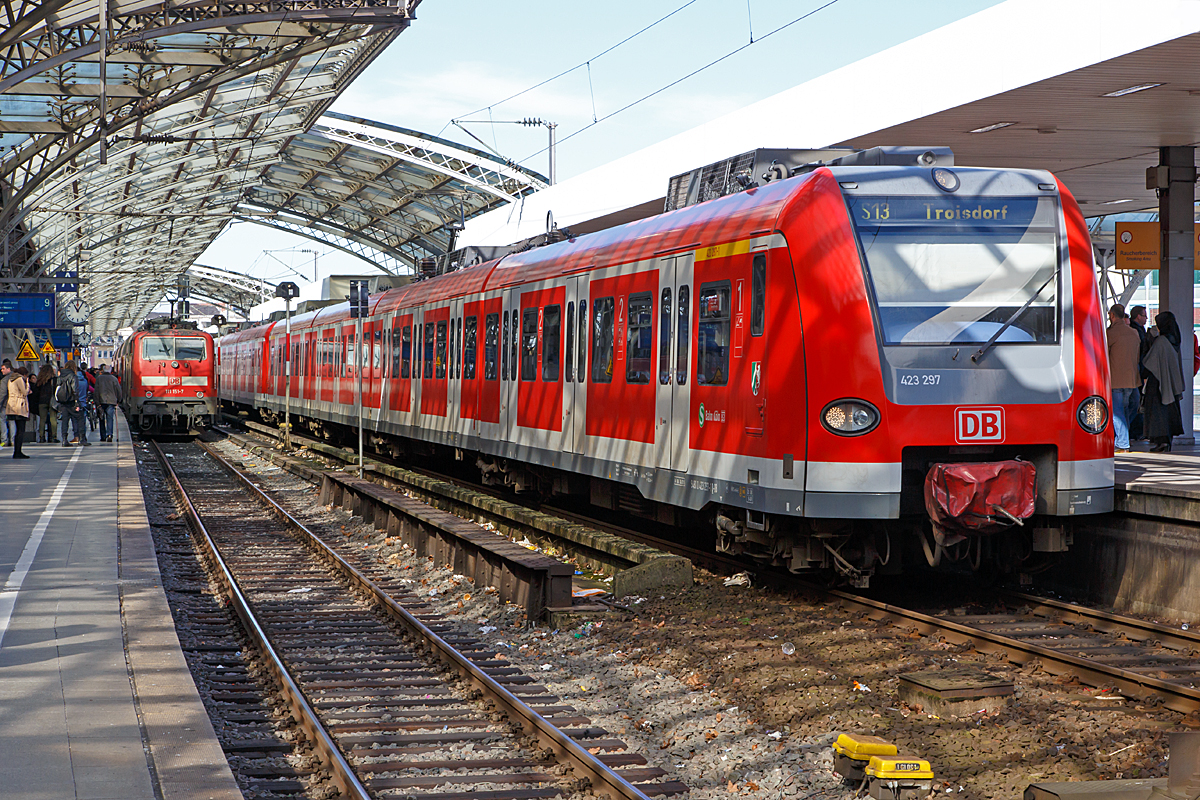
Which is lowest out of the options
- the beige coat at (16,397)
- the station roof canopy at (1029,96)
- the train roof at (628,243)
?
the beige coat at (16,397)

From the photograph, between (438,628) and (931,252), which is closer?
(931,252)

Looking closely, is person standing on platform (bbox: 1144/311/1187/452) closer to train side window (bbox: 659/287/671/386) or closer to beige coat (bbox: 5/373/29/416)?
train side window (bbox: 659/287/671/386)

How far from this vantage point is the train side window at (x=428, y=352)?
66.0 ft

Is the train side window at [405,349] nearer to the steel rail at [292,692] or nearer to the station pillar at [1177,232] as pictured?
the steel rail at [292,692]

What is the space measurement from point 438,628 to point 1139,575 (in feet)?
17.4

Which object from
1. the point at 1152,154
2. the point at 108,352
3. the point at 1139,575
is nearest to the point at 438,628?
the point at 1139,575

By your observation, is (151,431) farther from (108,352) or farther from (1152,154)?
(108,352)

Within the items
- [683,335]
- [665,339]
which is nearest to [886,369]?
[683,335]

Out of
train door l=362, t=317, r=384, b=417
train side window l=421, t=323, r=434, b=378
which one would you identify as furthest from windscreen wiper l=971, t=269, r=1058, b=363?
train door l=362, t=317, r=384, b=417

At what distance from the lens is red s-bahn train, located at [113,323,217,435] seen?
114 ft

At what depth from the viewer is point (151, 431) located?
3812 centimetres

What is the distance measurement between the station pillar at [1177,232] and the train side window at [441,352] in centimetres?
996

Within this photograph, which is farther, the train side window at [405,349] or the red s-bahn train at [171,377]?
the red s-bahn train at [171,377]

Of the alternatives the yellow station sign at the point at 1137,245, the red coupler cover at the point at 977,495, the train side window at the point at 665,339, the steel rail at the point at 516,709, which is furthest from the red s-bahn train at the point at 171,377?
the red coupler cover at the point at 977,495
